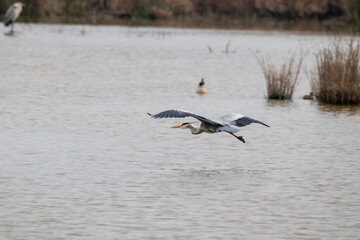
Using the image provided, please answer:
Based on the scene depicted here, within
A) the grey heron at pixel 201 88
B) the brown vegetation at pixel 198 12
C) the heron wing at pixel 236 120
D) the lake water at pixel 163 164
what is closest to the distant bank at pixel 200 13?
the brown vegetation at pixel 198 12

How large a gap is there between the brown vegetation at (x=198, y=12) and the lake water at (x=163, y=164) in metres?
26.1

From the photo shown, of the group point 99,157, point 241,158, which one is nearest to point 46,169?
point 99,157

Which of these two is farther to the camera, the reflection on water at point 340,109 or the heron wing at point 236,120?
the reflection on water at point 340,109

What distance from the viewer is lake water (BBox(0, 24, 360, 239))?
239 inches

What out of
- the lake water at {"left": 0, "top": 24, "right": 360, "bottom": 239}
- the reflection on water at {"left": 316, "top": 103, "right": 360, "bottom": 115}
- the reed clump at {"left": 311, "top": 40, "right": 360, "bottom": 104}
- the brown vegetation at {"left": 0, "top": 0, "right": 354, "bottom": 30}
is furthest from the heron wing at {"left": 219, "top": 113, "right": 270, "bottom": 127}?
the brown vegetation at {"left": 0, "top": 0, "right": 354, "bottom": 30}

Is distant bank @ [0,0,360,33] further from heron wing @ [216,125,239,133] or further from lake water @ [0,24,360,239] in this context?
heron wing @ [216,125,239,133]

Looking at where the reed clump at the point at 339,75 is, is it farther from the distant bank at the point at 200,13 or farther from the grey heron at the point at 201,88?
the distant bank at the point at 200,13

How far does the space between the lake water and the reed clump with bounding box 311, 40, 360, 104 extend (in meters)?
0.40

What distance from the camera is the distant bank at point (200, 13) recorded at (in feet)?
141

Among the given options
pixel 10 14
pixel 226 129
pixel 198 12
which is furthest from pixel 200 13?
pixel 226 129

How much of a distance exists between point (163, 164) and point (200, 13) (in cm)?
3920

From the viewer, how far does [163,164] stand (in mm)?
8305

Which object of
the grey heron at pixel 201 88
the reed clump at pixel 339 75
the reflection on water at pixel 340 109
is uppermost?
the reed clump at pixel 339 75

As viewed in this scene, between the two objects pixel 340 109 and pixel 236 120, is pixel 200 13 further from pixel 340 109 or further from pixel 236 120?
pixel 236 120
